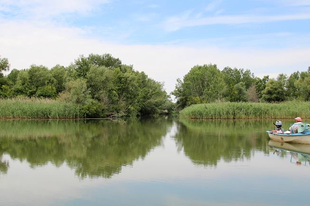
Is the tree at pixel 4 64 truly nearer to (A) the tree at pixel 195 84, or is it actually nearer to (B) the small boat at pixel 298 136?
(A) the tree at pixel 195 84

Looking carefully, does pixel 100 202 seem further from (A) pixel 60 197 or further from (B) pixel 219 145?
(B) pixel 219 145

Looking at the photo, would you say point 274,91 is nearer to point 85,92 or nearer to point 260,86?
point 260,86

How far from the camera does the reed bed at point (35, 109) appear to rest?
113 ft

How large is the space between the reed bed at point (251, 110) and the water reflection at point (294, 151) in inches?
767

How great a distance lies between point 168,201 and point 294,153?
8535 millimetres

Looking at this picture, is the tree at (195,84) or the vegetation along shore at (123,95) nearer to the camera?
the vegetation along shore at (123,95)

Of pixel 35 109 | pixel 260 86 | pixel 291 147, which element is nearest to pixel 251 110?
pixel 291 147

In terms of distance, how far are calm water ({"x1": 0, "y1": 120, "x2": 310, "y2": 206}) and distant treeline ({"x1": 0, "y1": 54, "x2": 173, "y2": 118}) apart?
23094mm

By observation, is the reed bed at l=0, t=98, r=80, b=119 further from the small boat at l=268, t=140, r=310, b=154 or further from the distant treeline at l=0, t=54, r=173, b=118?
the small boat at l=268, t=140, r=310, b=154

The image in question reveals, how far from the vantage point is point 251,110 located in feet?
119

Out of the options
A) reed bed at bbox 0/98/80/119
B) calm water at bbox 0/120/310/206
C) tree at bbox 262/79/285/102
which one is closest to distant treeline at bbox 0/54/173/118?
reed bed at bbox 0/98/80/119

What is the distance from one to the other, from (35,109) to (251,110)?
2331cm

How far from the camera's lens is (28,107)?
34.9m

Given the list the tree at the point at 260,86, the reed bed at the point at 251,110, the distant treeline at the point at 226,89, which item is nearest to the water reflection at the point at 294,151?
the reed bed at the point at 251,110
